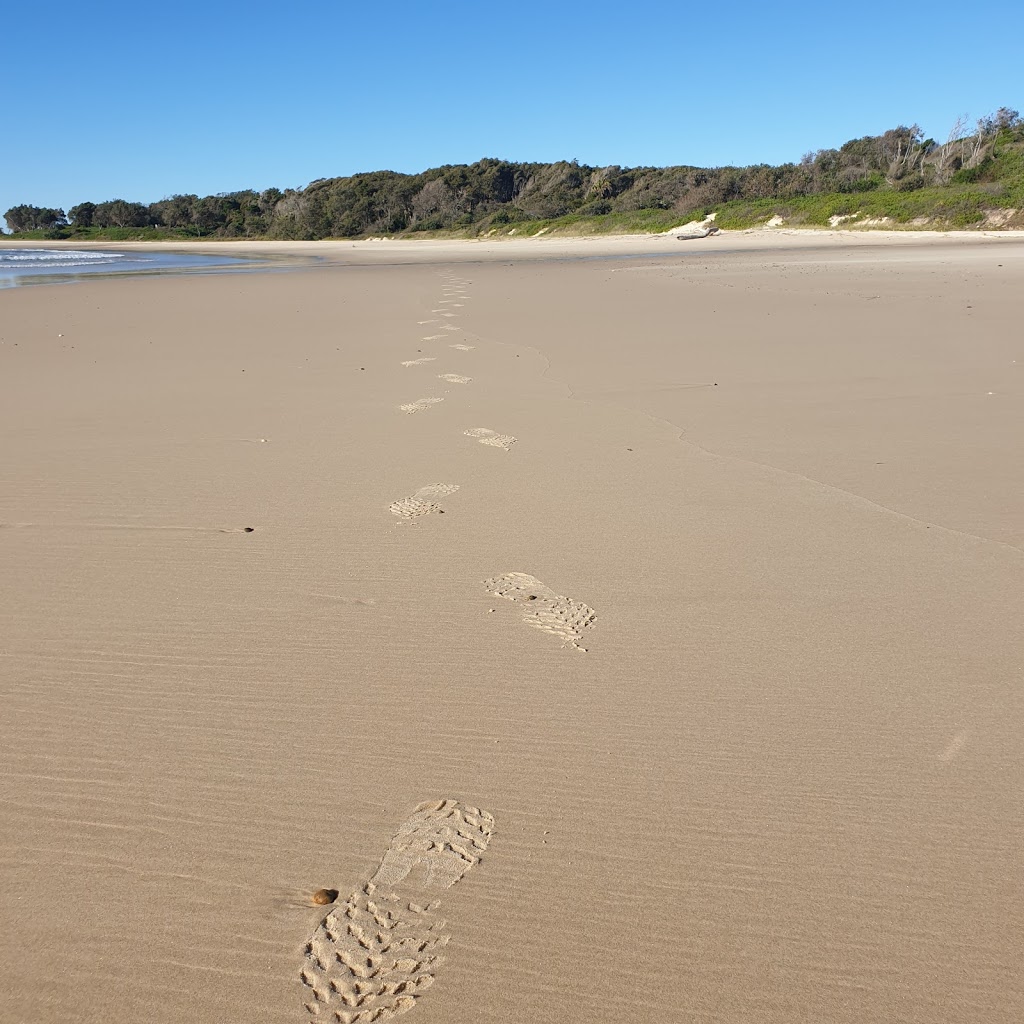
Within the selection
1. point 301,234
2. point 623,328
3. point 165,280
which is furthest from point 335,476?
point 301,234

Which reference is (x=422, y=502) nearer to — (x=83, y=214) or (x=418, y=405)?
(x=418, y=405)

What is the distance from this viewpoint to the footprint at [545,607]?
2.32 meters

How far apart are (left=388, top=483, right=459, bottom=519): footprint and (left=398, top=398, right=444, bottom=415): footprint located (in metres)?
1.38

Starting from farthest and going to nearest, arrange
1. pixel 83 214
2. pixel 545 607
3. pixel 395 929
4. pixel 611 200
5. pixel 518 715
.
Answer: pixel 83 214
pixel 611 200
pixel 545 607
pixel 518 715
pixel 395 929

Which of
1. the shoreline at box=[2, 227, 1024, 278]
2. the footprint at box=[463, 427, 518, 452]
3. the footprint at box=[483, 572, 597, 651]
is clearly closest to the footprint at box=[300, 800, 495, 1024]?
the footprint at box=[483, 572, 597, 651]

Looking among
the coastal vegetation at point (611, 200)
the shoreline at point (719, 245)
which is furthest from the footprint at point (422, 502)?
the coastal vegetation at point (611, 200)

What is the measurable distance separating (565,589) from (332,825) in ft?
3.72

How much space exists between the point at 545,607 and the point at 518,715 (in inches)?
21.6

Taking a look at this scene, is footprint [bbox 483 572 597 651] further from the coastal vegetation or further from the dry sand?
the coastal vegetation

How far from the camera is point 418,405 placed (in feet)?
16.3

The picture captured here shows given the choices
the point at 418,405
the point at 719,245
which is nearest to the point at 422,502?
the point at 418,405

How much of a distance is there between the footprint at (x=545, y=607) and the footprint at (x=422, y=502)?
0.69m

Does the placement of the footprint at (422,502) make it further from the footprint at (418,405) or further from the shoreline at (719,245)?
the shoreline at (719,245)

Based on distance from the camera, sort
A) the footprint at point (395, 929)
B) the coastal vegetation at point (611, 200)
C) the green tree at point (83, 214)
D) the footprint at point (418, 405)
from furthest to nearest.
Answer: the green tree at point (83, 214), the coastal vegetation at point (611, 200), the footprint at point (418, 405), the footprint at point (395, 929)
